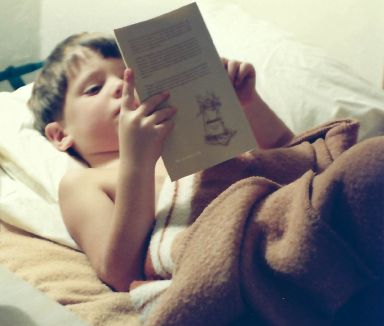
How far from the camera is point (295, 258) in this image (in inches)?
19.8

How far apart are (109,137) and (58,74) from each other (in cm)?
20

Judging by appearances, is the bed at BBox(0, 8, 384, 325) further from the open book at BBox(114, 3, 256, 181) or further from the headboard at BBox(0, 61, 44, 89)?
the headboard at BBox(0, 61, 44, 89)

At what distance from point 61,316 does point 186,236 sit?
17 cm

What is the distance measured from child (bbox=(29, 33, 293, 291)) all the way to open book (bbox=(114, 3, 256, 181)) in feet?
0.07

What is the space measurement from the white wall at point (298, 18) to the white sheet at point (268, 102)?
47 mm

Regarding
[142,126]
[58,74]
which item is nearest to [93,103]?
[58,74]

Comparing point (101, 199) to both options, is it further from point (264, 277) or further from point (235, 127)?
point (264, 277)

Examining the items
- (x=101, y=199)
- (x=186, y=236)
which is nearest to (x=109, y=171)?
(x=101, y=199)

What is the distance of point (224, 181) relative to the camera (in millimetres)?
716

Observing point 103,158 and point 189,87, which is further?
point 103,158

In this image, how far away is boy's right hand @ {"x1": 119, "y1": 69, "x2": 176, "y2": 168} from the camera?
0.68 m

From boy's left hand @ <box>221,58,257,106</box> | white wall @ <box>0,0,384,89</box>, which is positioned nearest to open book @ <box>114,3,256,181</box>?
boy's left hand @ <box>221,58,257,106</box>

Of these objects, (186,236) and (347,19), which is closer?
(186,236)

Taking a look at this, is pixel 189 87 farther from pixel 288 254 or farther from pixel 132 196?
pixel 288 254
